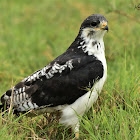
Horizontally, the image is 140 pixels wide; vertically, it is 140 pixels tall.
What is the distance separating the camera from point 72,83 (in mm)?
4328

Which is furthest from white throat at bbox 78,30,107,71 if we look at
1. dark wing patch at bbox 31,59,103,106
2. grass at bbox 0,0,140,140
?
grass at bbox 0,0,140,140

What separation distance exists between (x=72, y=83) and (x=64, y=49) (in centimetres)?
264

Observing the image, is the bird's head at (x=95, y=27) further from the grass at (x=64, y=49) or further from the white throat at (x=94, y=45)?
the grass at (x=64, y=49)

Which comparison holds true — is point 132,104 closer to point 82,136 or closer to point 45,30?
point 82,136

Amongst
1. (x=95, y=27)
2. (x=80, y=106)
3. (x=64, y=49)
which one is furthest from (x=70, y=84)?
(x=64, y=49)

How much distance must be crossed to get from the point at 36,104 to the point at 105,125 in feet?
3.02

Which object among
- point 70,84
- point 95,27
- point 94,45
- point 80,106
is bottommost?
point 80,106

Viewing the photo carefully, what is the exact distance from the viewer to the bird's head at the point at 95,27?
4.48 m

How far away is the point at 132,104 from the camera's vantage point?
4539 millimetres

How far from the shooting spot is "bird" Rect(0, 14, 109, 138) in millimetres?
4320

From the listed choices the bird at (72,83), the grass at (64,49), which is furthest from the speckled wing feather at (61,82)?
the grass at (64,49)

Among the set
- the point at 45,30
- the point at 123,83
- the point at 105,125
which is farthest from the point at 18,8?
the point at 105,125

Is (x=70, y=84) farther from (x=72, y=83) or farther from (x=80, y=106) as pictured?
(x=80, y=106)

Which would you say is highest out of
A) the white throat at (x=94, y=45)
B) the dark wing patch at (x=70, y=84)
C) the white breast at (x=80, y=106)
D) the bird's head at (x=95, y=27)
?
the bird's head at (x=95, y=27)
